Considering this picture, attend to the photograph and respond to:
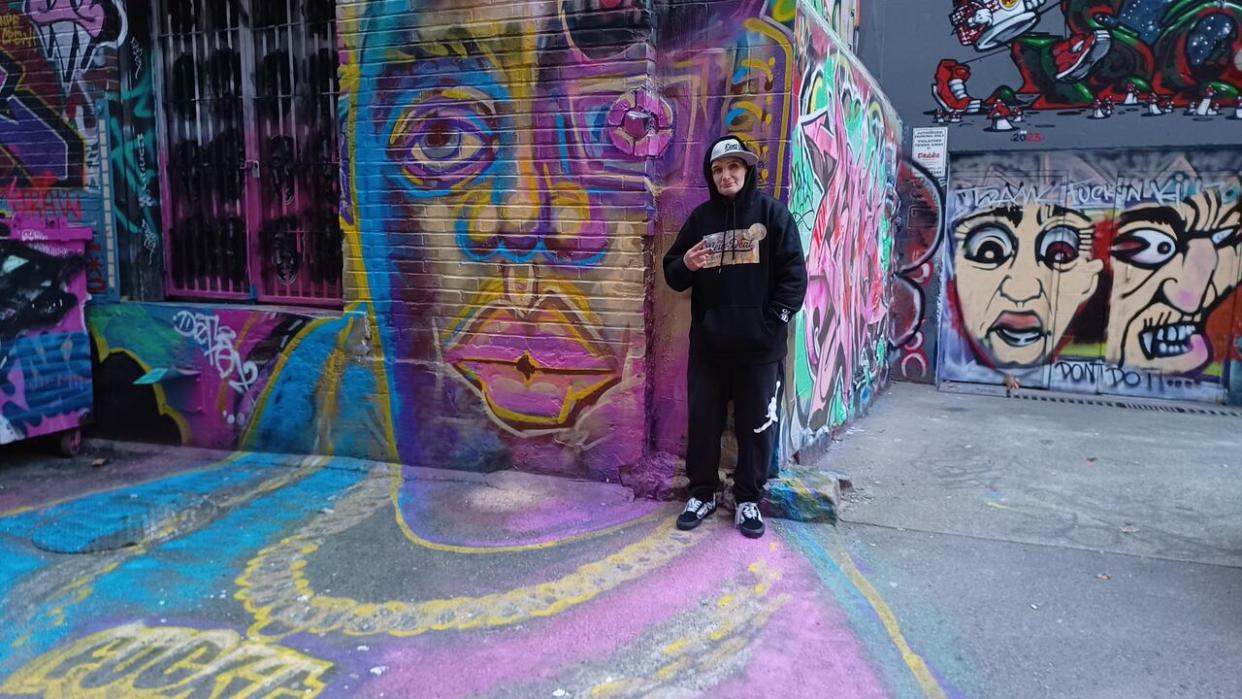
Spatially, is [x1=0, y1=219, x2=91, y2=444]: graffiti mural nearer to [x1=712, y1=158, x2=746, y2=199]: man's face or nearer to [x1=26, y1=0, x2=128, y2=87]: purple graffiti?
[x1=26, y1=0, x2=128, y2=87]: purple graffiti

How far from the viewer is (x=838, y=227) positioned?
5.86 m

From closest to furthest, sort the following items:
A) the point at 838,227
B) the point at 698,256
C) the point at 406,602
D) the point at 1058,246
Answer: the point at 406,602, the point at 698,256, the point at 838,227, the point at 1058,246

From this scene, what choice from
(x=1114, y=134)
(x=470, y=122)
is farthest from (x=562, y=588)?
(x=1114, y=134)

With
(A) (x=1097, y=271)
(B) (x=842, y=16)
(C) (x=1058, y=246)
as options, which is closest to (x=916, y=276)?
(C) (x=1058, y=246)

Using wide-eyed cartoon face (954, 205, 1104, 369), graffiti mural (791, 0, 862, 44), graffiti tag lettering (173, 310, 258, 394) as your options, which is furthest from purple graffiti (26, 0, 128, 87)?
wide-eyed cartoon face (954, 205, 1104, 369)

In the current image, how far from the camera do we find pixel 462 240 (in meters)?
4.88

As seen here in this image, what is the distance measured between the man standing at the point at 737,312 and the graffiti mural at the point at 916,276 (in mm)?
5159

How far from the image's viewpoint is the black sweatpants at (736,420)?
13.7ft

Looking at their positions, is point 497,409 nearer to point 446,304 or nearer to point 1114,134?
point 446,304

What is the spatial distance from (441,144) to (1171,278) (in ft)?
23.5

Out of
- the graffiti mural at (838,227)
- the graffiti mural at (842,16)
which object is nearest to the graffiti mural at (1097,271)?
the graffiti mural at (838,227)

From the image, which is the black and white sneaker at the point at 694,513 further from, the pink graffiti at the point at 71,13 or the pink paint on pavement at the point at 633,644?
the pink graffiti at the point at 71,13

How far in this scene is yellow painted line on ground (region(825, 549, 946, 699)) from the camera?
114 inches

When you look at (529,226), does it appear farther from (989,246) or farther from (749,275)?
(989,246)
